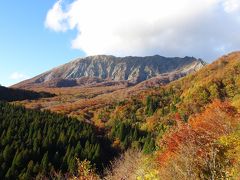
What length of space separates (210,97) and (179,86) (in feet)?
160

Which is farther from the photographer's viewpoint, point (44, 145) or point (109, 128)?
point (109, 128)

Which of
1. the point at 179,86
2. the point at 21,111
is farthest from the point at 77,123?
the point at 179,86

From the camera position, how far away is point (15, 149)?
103062mm

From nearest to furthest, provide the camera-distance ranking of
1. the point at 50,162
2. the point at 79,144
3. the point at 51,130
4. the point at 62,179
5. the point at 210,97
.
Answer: the point at 62,179, the point at 50,162, the point at 79,144, the point at 51,130, the point at 210,97

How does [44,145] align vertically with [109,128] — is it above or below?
below

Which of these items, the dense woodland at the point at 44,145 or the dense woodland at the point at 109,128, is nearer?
the dense woodland at the point at 44,145

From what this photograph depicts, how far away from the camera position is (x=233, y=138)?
30.4 m

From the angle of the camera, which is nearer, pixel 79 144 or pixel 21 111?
pixel 79 144

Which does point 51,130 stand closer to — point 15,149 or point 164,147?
point 15,149

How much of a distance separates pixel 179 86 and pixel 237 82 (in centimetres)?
4991

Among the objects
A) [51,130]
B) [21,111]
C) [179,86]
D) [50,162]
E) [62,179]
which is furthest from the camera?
[179,86]

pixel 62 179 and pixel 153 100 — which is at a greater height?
pixel 153 100

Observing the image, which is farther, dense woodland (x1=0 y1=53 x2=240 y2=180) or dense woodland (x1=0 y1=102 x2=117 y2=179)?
dense woodland (x1=0 y1=53 x2=240 y2=180)

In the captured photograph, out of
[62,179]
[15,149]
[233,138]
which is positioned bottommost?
[62,179]
